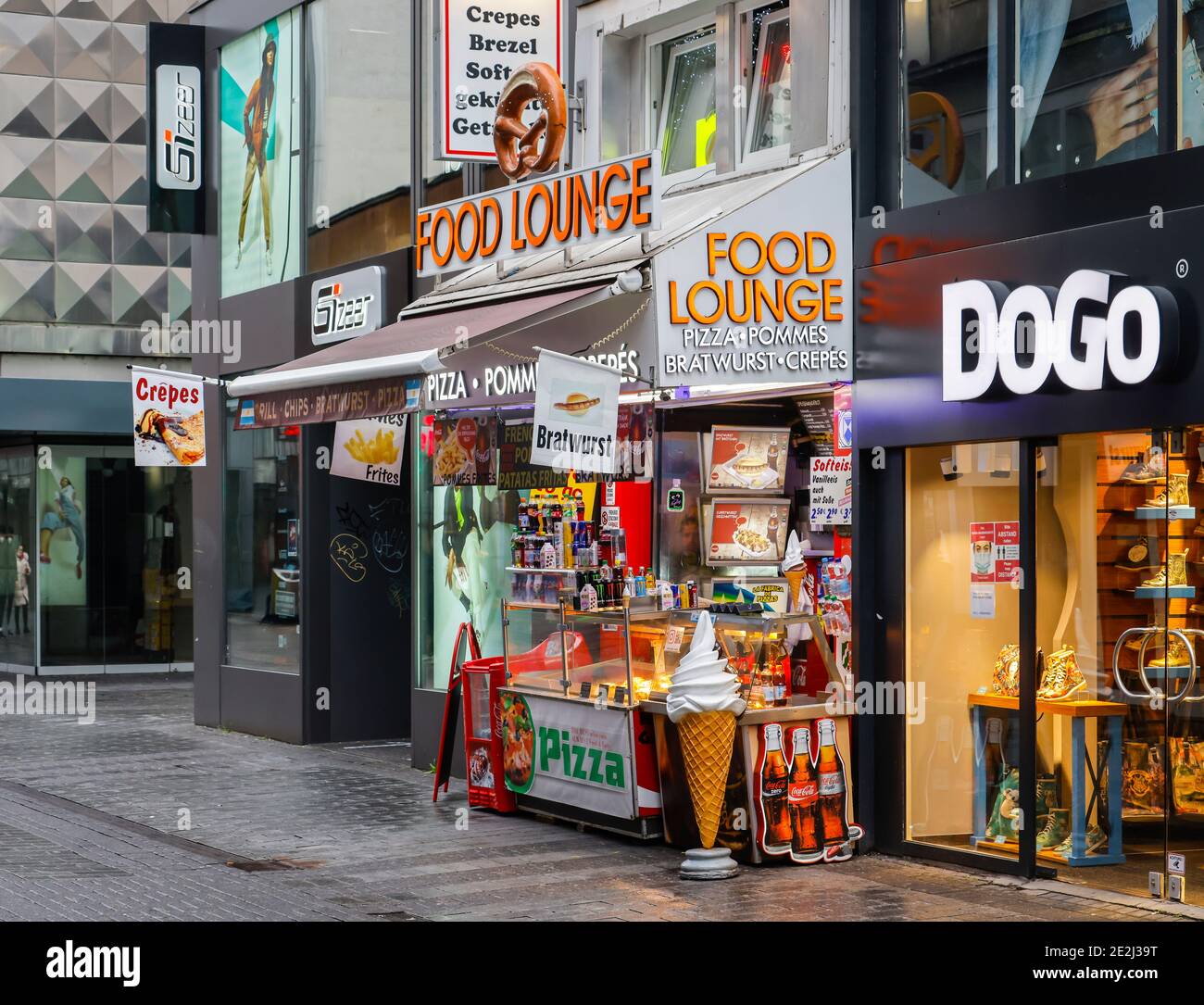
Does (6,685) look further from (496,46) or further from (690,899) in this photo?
(690,899)

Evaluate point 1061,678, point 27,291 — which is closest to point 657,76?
point 1061,678

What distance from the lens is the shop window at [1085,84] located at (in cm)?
824

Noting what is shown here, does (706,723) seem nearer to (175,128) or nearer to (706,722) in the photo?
(706,722)

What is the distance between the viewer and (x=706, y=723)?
9.17 meters

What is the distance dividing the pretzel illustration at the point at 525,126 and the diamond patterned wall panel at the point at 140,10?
12939 mm

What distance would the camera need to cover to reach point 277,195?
52.9 feet

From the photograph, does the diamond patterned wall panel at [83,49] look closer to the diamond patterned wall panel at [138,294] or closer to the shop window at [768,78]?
the diamond patterned wall panel at [138,294]

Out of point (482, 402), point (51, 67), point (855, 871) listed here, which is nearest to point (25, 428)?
point (51, 67)

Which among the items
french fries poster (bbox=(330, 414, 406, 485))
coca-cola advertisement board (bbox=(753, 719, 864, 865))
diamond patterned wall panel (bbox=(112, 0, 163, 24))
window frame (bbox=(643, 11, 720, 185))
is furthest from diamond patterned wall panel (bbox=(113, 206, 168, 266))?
coca-cola advertisement board (bbox=(753, 719, 864, 865))

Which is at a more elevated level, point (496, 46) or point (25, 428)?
point (496, 46)

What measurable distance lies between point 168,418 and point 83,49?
A: 961 centimetres

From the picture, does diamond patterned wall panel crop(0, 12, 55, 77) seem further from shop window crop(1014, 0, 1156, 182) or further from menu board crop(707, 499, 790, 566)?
shop window crop(1014, 0, 1156, 182)

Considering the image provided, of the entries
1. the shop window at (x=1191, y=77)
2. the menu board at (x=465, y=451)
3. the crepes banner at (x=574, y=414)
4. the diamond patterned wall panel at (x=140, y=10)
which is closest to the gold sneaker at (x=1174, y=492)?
the shop window at (x=1191, y=77)

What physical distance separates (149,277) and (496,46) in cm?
1206
